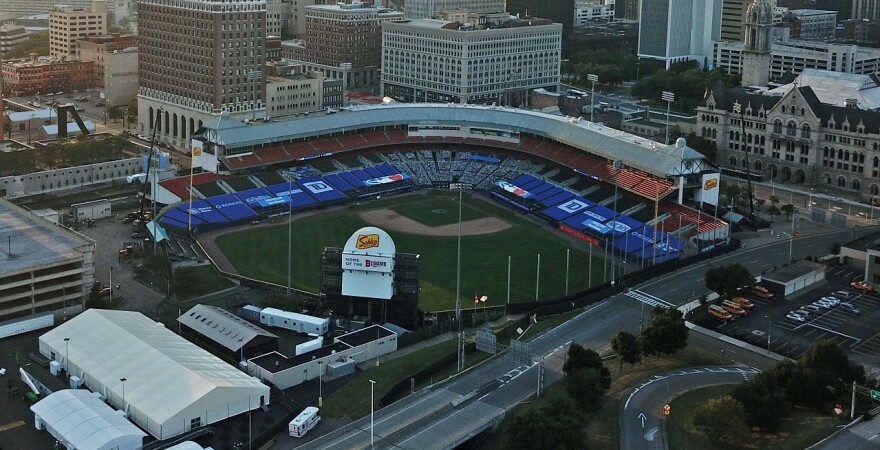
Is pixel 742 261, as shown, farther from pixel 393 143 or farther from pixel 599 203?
pixel 393 143

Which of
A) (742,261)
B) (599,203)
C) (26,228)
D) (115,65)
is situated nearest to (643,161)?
(599,203)

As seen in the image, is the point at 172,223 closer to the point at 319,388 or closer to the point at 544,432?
the point at 319,388

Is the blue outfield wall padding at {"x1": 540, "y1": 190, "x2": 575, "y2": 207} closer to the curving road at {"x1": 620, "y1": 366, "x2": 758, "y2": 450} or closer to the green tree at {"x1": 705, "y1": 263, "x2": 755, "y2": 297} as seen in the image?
the green tree at {"x1": 705, "y1": 263, "x2": 755, "y2": 297}

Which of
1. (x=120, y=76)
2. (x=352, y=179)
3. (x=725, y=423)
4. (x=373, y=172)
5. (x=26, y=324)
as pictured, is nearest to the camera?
(x=725, y=423)

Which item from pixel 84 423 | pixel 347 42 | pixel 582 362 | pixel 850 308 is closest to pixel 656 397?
pixel 582 362

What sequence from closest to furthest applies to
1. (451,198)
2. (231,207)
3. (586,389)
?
(586,389), (231,207), (451,198)

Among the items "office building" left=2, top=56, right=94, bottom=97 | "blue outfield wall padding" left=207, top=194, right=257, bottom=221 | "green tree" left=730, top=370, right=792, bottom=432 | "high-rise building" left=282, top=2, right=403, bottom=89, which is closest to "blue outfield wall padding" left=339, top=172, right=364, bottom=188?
"blue outfield wall padding" left=207, top=194, right=257, bottom=221
